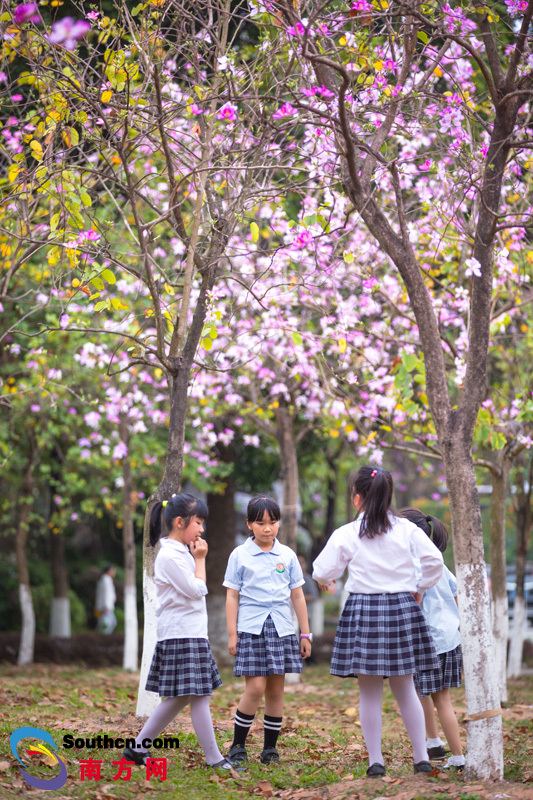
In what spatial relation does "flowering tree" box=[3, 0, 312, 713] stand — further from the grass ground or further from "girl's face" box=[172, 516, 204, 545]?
"girl's face" box=[172, 516, 204, 545]

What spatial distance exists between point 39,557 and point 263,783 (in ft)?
50.3

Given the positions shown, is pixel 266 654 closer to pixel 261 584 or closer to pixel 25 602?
pixel 261 584

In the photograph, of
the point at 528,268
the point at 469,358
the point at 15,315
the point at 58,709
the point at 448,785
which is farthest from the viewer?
the point at 15,315

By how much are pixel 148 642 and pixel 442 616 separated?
2.05m

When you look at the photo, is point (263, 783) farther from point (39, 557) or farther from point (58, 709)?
point (39, 557)

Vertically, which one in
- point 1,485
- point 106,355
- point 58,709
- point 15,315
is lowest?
point 58,709

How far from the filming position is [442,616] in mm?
4840

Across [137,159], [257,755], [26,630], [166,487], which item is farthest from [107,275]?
[26,630]

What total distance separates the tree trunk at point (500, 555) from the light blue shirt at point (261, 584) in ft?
13.5

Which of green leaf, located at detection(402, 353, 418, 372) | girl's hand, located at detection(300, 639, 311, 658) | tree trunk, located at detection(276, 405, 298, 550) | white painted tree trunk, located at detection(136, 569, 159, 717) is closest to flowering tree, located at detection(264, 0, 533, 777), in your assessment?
girl's hand, located at detection(300, 639, 311, 658)

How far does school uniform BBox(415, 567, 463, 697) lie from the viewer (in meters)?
4.57

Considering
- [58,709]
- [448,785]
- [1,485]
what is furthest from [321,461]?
[448,785]

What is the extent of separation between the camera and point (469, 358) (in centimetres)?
468

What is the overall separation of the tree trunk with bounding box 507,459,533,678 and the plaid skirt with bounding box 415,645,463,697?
22.4 feet
